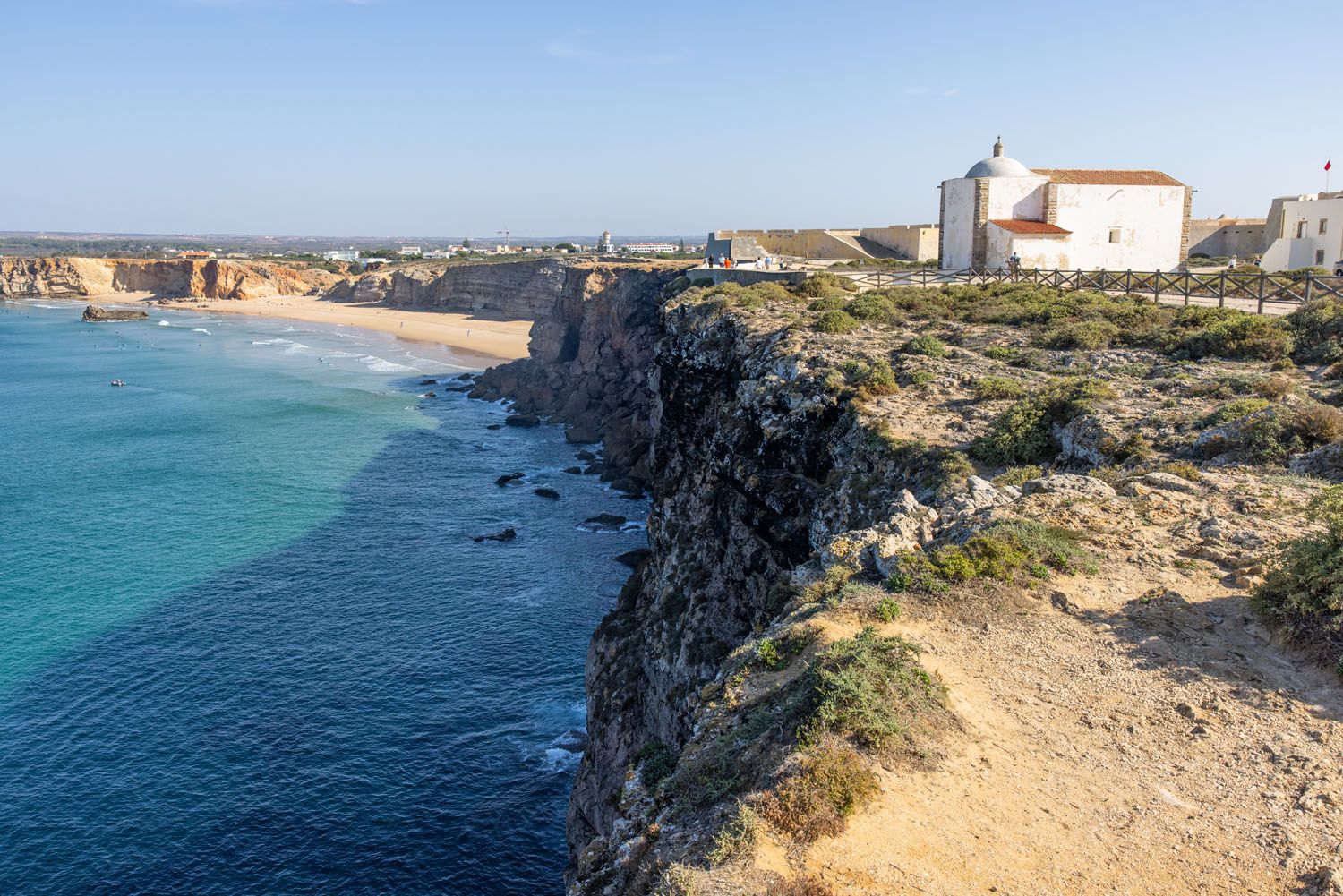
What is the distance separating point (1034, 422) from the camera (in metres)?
16.1

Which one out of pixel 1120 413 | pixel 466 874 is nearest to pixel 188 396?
pixel 466 874

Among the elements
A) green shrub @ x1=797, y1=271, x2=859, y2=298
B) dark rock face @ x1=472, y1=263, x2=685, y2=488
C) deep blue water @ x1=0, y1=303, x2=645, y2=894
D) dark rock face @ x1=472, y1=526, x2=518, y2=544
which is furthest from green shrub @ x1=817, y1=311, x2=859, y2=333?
dark rock face @ x1=472, y1=263, x2=685, y2=488

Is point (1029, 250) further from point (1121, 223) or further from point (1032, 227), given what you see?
point (1121, 223)

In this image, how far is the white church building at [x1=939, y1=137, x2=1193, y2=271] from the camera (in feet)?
119

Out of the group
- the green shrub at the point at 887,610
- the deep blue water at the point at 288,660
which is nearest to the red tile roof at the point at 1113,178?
the deep blue water at the point at 288,660

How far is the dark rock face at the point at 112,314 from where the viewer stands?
12794 cm

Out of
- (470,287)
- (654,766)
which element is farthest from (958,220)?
(470,287)

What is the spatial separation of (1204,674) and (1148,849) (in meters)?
2.79

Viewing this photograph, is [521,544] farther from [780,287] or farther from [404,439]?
[404,439]

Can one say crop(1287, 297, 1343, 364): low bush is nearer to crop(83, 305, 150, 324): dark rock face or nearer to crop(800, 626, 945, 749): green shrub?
crop(800, 626, 945, 749): green shrub

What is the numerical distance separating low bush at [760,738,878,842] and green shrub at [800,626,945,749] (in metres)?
0.32

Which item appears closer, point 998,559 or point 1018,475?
point 998,559

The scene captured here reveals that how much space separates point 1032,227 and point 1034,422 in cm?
2305

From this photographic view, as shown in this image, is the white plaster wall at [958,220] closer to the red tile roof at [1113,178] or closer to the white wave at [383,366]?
the red tile roof at [1113,178]
